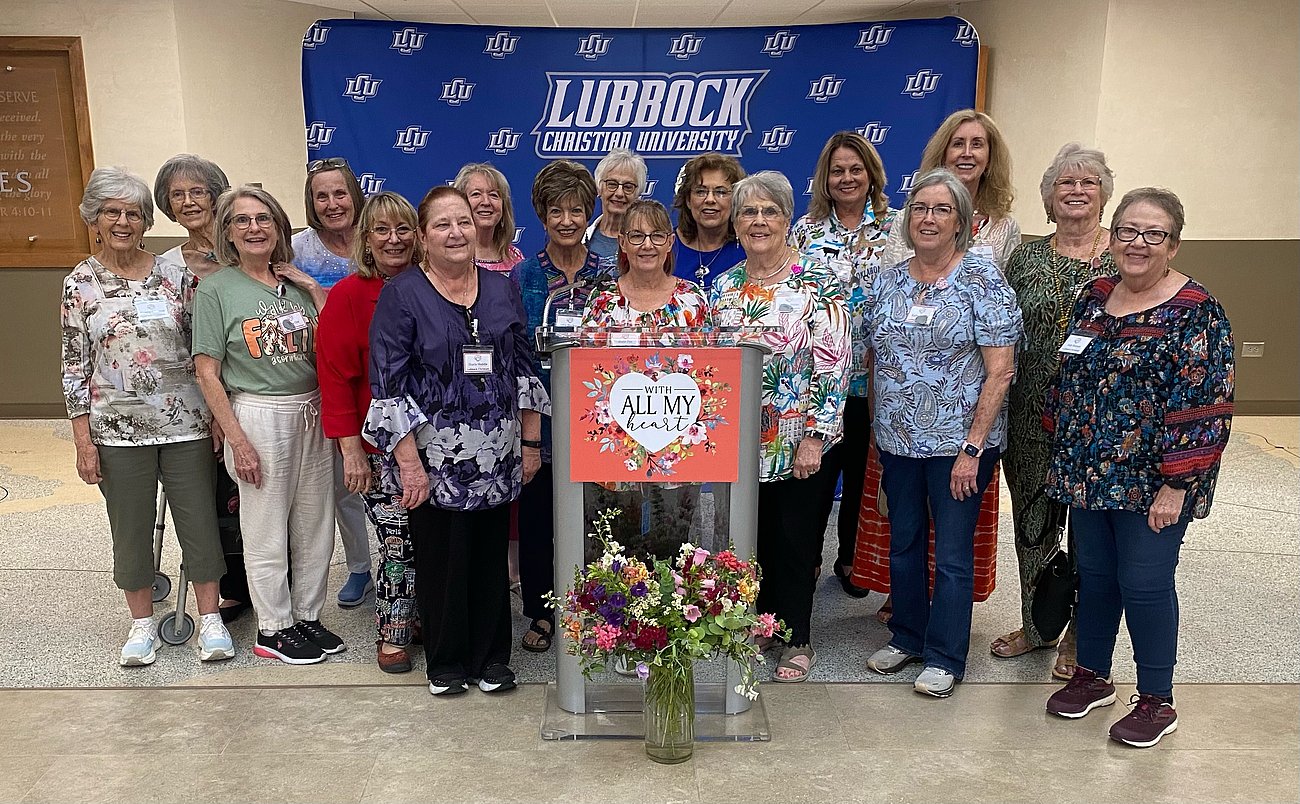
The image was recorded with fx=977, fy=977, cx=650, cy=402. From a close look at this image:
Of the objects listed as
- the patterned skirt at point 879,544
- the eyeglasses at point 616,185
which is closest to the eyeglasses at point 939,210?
the patterned skirt at point 879,544

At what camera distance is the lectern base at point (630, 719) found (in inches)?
110

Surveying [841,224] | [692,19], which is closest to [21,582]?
[841,224]

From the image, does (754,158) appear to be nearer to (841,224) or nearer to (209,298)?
(841,224)

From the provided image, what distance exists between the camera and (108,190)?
3.00m

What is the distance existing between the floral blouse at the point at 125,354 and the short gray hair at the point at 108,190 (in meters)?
0.17

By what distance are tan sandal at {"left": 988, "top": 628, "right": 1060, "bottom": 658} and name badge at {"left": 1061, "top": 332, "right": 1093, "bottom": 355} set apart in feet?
3.86

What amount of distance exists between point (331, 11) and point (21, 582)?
5333mm

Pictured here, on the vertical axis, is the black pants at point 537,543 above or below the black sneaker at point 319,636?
above

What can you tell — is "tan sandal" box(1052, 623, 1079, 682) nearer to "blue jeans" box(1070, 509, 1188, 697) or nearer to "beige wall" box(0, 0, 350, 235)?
"blue jeans" box(1070, 509, 1188, 697)

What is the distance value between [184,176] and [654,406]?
192 cm

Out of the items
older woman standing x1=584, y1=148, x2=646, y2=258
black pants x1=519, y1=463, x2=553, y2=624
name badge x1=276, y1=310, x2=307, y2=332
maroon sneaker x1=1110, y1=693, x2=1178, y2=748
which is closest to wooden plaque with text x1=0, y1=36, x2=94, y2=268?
name badge x1=276, y1=310, x2=307, y2=332

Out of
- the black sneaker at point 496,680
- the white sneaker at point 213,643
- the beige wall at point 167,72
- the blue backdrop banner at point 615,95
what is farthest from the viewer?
the beige wall at point 167,72

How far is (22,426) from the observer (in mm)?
6680

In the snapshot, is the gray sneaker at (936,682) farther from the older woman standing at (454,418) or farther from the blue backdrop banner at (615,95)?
the blue backdrop banner at (615,95)
